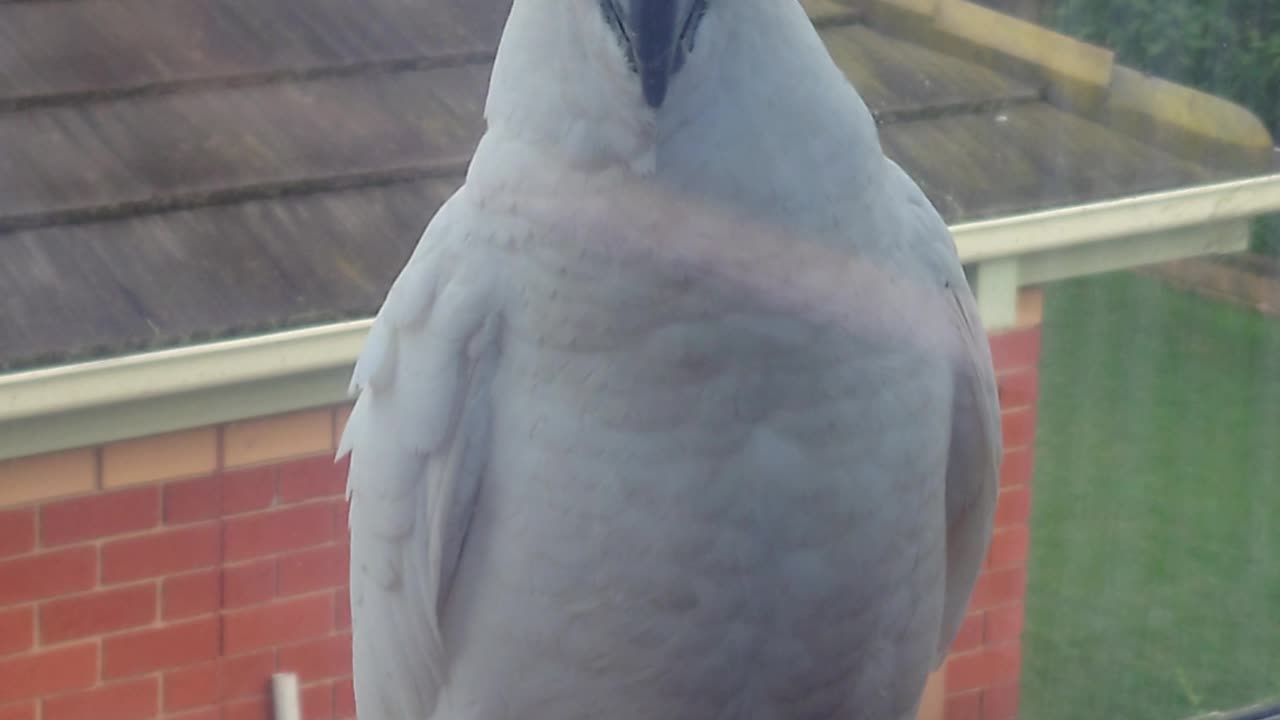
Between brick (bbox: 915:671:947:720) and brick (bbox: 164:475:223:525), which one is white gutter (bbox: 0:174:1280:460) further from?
brick (bbox: 915:671:947:720)

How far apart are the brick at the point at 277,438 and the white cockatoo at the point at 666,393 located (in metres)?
0.18

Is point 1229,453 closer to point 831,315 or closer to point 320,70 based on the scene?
point 831,315

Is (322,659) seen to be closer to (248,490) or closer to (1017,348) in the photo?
(248,490)

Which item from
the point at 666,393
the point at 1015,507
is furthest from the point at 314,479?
the point at 1015,507

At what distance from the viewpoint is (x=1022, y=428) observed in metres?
1.45

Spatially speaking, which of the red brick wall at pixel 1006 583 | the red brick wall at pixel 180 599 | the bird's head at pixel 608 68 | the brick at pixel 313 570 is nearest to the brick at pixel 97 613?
the red brick wall at pixel 180 599

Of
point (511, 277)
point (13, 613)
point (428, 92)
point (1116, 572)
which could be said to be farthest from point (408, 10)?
point (1116, 572)

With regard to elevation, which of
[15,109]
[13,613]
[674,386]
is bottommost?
[13,613]

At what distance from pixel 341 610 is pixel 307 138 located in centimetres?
39

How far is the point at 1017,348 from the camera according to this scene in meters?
1.41

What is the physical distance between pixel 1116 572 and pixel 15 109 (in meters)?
1.07

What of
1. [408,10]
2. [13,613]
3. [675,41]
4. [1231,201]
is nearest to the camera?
[675,41]

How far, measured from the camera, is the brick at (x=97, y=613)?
1233 millimetres

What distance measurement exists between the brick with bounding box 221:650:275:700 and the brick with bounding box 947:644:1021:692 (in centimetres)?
60
